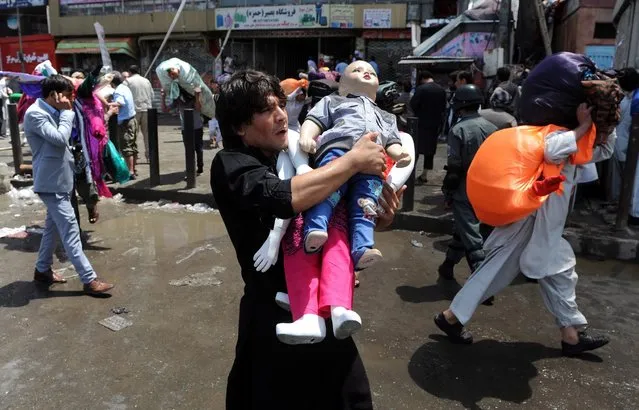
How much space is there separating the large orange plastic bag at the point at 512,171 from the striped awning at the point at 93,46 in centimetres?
2182

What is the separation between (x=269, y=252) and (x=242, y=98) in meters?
0.54

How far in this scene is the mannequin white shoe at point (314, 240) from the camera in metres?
1.78

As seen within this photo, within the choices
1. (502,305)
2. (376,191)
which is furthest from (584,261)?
(376,191)

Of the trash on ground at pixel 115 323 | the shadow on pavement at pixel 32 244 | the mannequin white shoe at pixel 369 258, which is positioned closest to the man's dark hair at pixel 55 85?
the shadow on pavement at pixel 32 244

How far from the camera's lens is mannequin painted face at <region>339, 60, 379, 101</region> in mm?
2367

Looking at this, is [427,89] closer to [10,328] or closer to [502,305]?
[502,305]

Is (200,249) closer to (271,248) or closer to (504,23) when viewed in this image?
(271,248)

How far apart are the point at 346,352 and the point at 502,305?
2.96 m

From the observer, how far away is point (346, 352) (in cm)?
192

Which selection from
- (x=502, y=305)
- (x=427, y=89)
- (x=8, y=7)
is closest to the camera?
(x=502, y=305)

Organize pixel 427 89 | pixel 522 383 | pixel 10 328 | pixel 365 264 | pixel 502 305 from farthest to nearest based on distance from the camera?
pixel 427 89 < pixel 502 305 < pixel 10 328 < pixel 522 383 < pixel 365 264

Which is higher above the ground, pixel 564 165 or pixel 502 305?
pixel 564 165

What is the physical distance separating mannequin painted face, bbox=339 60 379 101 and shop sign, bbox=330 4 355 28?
17.4 meters

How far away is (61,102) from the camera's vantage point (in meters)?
4.57
